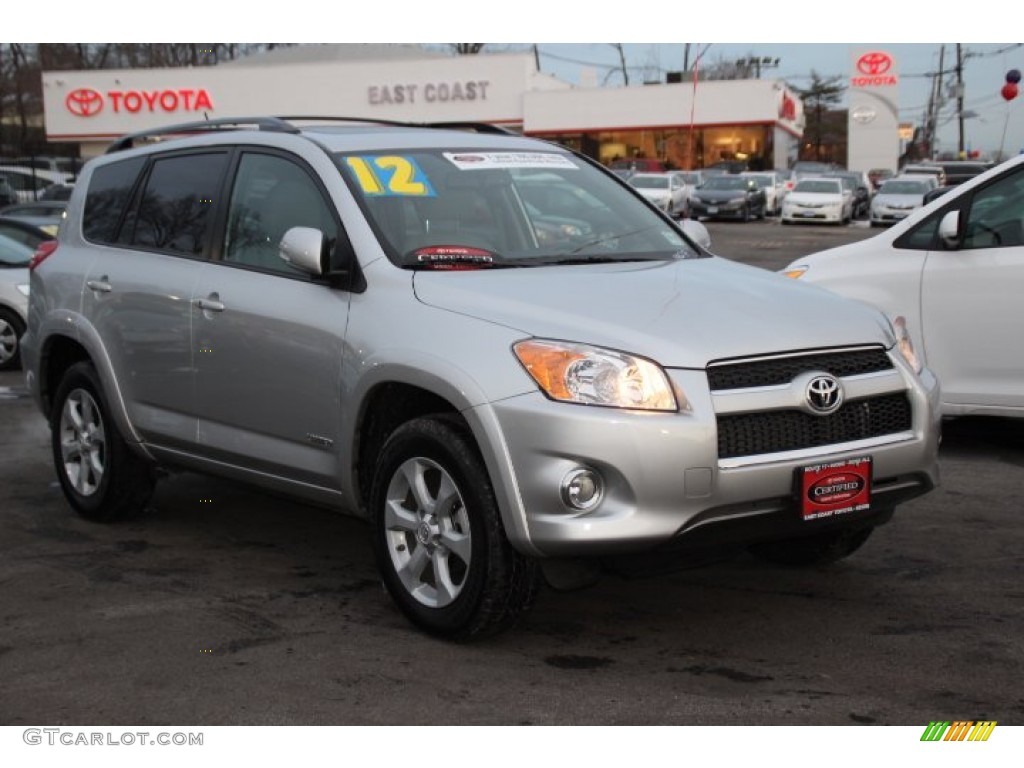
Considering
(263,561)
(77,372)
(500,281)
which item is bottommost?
(263,561)

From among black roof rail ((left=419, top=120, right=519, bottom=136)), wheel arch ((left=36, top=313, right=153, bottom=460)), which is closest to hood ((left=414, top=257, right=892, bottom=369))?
black roof rail ((left=419, top=120, right=519, bottom=136))

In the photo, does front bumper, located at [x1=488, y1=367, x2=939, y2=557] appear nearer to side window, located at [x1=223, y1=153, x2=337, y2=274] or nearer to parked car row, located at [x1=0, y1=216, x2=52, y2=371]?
side window, located at [x1=223, y1=153, x2=337, y2=274]

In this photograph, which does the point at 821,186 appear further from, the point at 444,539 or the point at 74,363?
the point at 444,539

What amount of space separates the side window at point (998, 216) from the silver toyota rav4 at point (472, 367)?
257cm

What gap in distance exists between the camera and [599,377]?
4270 millimetres

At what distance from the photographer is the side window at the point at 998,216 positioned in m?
7.54

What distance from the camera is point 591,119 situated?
5859 cm

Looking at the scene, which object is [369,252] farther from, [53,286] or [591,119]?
[591,119]

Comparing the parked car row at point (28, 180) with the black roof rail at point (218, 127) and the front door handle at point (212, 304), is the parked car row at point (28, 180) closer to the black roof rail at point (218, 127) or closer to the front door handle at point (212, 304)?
the black roof rail at point (218, 127)

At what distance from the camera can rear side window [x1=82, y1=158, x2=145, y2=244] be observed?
654 cm

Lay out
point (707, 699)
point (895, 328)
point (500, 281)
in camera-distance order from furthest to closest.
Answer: point (895, 328)
point (500, 281)
point (707, 699)

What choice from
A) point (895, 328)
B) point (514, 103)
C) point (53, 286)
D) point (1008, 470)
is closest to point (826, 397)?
point (895, 328)

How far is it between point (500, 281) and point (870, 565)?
6.61 ft

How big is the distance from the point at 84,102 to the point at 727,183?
1312 inches
